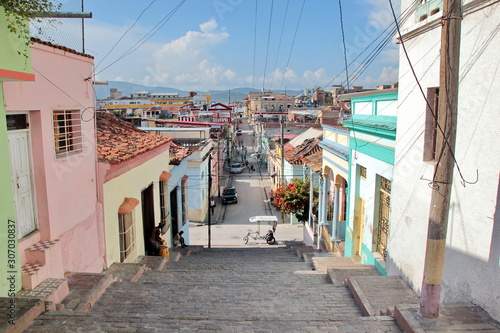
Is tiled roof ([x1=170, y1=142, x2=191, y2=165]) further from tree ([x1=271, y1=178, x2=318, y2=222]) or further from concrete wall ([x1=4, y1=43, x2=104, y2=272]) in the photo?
concrete wall ([x1=4, y1=43, x2=104, y2=272])

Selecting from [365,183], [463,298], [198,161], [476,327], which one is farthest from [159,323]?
[198,161]

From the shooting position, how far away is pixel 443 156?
4031 mm

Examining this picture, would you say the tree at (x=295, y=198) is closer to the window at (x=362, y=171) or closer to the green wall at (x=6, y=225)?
the window at (x=362, y=171)

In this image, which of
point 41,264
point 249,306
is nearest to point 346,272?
point 249,306

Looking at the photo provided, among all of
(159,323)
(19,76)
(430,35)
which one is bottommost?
(159,323)

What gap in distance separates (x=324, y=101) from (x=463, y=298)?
72341 millimetres

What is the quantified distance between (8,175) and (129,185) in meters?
4.28

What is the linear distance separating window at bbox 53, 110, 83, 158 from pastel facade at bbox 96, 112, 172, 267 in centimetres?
70

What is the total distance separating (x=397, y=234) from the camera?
725cm

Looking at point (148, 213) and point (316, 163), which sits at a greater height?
point (316, 163)

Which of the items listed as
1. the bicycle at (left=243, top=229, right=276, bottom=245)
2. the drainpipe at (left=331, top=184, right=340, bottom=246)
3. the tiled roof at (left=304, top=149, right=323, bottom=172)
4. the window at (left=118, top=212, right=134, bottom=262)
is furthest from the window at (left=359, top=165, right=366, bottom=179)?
the bicycle at (left=243, top=229, right=276, bottom=245)

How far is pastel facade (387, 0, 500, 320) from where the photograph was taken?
4504mm

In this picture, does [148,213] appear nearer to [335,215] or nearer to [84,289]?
[84,289]

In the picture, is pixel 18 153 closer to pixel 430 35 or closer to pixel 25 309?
pixel 25 309
